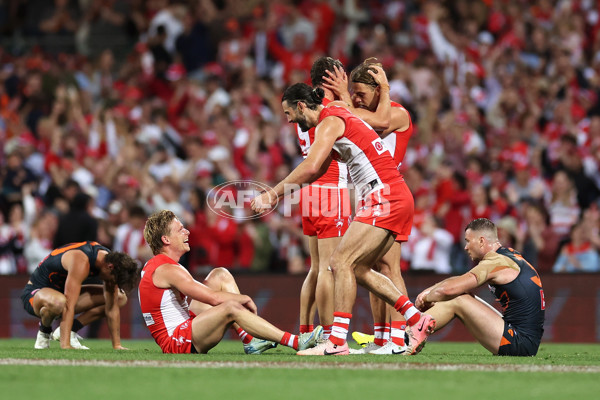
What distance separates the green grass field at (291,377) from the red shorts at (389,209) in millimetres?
1269

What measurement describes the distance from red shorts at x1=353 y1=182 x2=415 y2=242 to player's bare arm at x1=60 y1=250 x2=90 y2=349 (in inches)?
142

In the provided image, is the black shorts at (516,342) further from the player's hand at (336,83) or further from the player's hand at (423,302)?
the player's hand at (336,83)

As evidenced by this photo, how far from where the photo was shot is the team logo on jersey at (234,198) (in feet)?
54.8

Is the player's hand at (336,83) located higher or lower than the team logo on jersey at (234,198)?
higher

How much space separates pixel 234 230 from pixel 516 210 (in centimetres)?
459

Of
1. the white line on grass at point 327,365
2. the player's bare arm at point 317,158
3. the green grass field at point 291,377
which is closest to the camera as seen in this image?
the green grass field at point 291,377

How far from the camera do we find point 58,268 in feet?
38.6

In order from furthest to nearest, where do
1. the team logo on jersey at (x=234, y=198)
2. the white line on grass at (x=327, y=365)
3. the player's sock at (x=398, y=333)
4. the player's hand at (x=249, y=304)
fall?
the team logo on jersey at (x=234, y=198)
the player's sock at (x=398, y=333)
the player's hand at (x=249, y=304)
the white line on grass at (x=327, y=365)

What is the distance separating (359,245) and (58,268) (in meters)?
4.19

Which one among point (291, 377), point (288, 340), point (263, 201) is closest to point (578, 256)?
point (288, 340)

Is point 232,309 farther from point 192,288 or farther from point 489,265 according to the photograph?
point 489,265

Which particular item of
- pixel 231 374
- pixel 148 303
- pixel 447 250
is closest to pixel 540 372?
pixel 231 374

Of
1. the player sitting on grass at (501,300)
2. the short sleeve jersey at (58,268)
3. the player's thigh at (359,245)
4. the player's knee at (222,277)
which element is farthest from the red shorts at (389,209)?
the short sleeve jersey at (58,268)

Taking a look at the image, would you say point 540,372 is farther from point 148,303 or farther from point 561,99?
point 561,99
